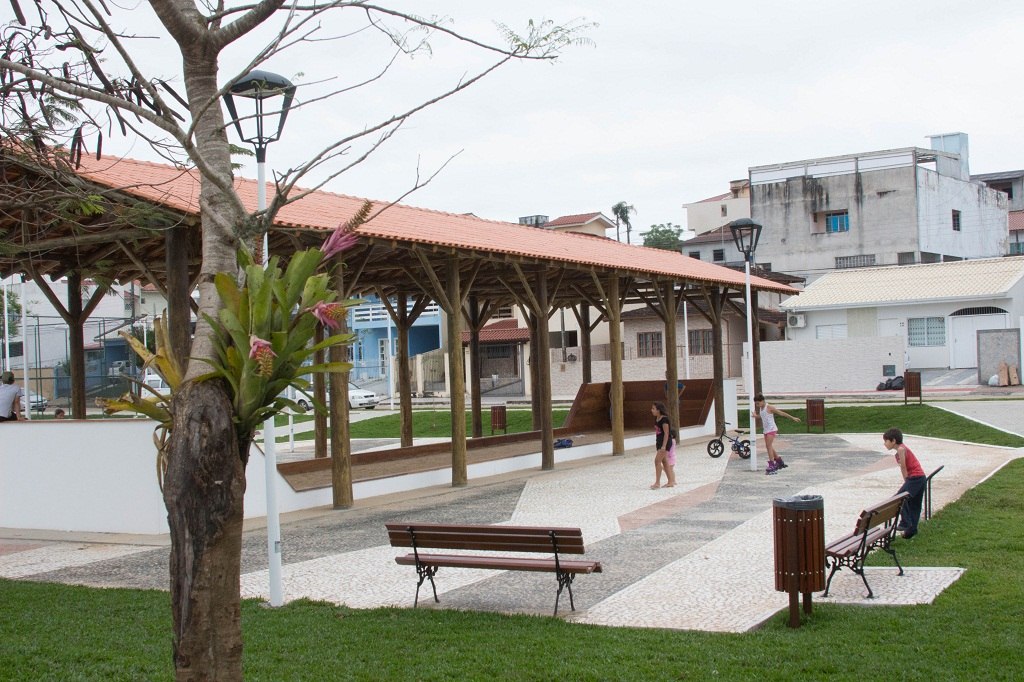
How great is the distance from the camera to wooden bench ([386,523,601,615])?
7574 millimetres

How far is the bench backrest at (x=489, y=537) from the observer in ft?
25.0

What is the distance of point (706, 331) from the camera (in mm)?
43031

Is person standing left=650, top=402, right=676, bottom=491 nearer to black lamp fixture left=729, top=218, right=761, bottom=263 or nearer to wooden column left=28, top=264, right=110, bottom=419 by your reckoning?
black lamp fixture left=729, top=218, right=761, bottom=263

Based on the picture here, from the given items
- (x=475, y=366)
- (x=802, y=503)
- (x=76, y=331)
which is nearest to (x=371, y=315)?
(x=475, y=366)

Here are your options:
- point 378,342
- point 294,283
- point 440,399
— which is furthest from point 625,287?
point 378,342

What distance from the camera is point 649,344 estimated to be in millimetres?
43969

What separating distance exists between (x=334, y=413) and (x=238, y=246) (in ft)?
29.4

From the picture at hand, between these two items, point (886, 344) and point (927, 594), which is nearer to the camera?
point (927, 594)

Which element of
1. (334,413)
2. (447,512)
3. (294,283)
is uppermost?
(294,283)

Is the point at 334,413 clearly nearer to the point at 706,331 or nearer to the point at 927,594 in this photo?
the point at 927,594

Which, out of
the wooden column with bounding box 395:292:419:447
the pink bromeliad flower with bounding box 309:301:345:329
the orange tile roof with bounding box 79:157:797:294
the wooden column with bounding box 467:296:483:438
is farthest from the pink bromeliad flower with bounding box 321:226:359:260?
the wooden column with bounding box 467:296:483:438

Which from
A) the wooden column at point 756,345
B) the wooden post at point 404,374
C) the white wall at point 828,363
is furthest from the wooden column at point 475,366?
the white wall at point 828,363

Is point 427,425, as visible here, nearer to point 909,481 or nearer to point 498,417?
point 498,417

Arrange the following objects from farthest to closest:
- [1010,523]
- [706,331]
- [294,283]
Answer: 1. [706,331]
2. [1010,523]
3. [294,283]
